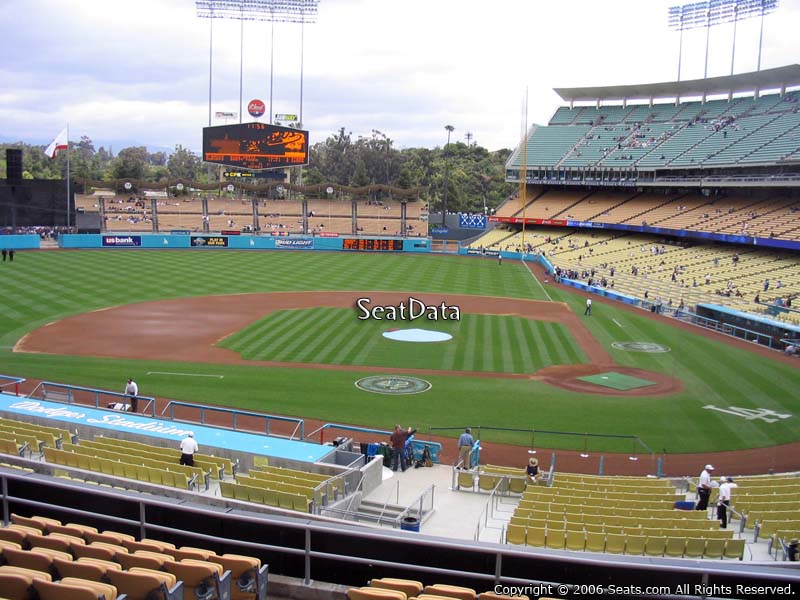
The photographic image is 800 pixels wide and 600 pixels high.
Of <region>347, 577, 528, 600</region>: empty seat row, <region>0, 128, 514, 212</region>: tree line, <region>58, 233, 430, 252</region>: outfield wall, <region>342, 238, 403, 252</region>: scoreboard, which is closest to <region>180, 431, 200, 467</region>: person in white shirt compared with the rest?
<region>347, 577, 528, 600</region>: empty seat row

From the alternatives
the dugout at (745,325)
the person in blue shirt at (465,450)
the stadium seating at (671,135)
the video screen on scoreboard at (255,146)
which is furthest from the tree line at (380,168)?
the person in blue shirt at (465,450)

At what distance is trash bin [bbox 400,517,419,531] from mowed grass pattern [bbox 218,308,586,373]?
1696cm

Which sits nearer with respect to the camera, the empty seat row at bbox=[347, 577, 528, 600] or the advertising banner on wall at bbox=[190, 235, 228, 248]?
the empty seat row at bbox=[347, 577, 528, 600]

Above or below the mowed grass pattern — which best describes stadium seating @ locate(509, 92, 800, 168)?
above

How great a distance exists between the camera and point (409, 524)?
41.4 ft

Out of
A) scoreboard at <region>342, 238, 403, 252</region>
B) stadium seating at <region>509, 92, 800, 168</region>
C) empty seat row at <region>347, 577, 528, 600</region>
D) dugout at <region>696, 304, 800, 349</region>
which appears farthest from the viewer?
scoreboard at <region>342, 238, 403, 252</region>

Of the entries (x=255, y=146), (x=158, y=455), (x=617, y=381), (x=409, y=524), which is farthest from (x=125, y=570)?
(x=255, y=146)

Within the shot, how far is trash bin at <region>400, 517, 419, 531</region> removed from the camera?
1260 centimetres

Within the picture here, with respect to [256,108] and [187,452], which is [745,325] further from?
[256,108]

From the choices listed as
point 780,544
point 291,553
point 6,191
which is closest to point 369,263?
point 6,191

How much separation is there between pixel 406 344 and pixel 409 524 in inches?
855

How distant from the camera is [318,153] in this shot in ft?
489

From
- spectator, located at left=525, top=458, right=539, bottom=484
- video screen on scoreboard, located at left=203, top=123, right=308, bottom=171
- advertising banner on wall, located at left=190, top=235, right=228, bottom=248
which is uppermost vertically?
video screen on scoreboard, located at left=203, top=123, right=308, bottom=171

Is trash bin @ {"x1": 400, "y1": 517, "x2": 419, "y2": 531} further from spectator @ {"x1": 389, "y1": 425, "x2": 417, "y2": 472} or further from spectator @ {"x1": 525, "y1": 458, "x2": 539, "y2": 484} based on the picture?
spectator @ {"x1": 389, "y1": 425, "x2": 417, "y2": 472}
